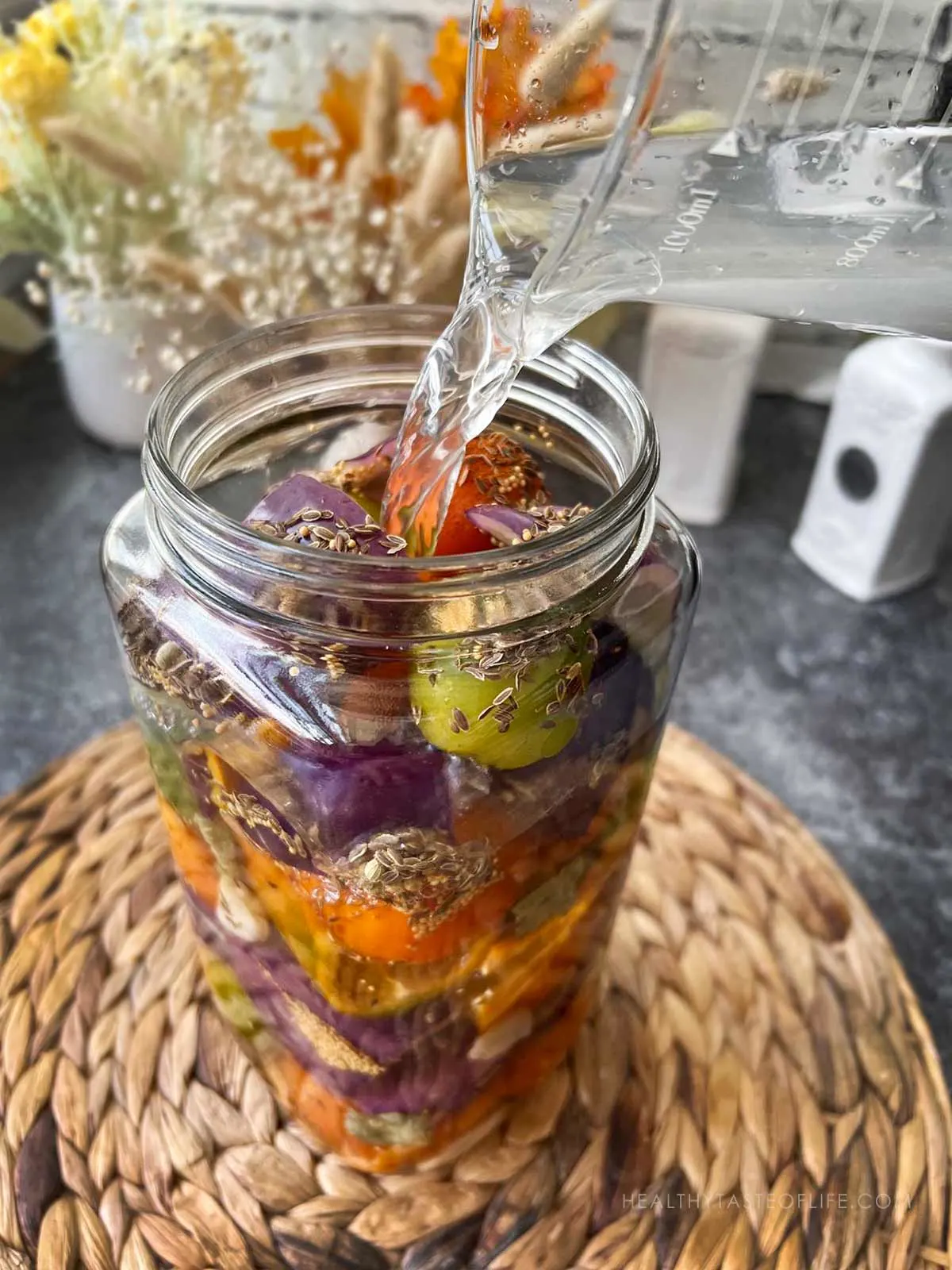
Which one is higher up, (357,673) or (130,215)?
(357,673)

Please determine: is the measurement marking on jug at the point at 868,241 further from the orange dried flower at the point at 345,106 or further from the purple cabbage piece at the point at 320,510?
the orange dried flower at the point at 345,106

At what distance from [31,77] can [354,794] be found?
788mm

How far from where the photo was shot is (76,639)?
3.14ft

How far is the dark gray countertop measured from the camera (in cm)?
83

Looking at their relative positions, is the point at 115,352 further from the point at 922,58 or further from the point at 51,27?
the point at 922,58

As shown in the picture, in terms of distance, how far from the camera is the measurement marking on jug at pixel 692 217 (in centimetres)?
42

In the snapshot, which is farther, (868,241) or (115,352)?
(115,352)

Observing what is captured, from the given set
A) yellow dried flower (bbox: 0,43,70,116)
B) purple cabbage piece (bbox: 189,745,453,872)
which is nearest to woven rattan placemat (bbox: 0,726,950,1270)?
purple cabbage piece (bbox: 189,745,453,872)

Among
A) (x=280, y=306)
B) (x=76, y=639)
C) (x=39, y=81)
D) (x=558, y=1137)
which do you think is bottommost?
(x=76, y=639)

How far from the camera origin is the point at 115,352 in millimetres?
1042

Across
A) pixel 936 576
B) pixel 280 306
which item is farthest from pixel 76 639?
pixel 936 576

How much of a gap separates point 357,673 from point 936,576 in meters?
0.84

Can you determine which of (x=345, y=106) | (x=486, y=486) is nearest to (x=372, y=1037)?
(x=486, y=486)

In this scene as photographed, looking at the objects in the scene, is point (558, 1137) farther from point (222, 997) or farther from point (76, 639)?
point (76, 639)
